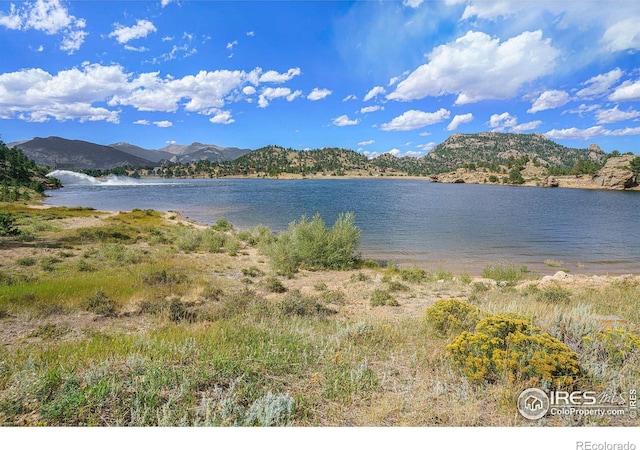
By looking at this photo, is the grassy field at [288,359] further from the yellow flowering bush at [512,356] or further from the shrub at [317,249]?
the shrub at [317,249]

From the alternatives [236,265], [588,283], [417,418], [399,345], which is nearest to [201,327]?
[399,345]

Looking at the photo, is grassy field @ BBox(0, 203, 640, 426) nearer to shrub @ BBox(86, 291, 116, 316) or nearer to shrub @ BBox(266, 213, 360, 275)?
shrub @ BBox(86, 291, 116, 316)

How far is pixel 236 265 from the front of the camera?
17.0m

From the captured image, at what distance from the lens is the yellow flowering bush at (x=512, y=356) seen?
4.15 meters

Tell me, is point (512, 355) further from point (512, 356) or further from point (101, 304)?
point (101, 304)

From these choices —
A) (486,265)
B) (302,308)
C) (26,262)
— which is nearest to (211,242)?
(26,262)

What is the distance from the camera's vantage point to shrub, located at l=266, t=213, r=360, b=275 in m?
17.4

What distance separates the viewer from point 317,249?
58.4ft

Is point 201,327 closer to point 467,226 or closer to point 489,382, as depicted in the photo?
point 489,382

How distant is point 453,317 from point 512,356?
7.12ft

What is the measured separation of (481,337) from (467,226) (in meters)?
33.2
